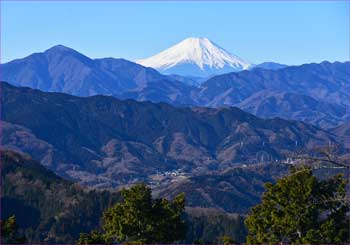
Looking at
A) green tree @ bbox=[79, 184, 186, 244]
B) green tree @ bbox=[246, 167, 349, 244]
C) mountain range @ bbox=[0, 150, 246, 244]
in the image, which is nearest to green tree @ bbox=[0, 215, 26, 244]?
green tree @ bbox=[79, 184, 186, 244]

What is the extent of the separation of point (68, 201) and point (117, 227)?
116 meters

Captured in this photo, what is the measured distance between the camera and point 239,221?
122 meters

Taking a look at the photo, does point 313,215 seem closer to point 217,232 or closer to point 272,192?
point 272,192

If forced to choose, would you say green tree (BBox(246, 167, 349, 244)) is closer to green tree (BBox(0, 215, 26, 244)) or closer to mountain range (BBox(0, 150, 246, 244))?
green tree (BBox(0, 215, 26, 244))

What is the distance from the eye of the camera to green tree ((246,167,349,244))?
28453 mm

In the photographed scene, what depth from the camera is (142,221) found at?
30.6 m

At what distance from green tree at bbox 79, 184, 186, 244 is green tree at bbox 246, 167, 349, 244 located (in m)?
3.86

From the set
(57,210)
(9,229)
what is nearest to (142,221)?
(9,229)

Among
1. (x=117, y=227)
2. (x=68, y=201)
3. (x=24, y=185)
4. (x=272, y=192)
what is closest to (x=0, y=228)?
(x=117, y=227)

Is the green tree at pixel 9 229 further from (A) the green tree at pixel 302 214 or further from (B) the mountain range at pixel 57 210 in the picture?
(B) the mountain range at pixel 57 210

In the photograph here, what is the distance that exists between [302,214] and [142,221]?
7403 millimetres

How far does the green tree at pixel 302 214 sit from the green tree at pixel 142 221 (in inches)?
152

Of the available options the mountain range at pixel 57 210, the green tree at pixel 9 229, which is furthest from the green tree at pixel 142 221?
the mountain range at pixel 57 210

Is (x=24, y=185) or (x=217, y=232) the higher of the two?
(x=24, y=185)
